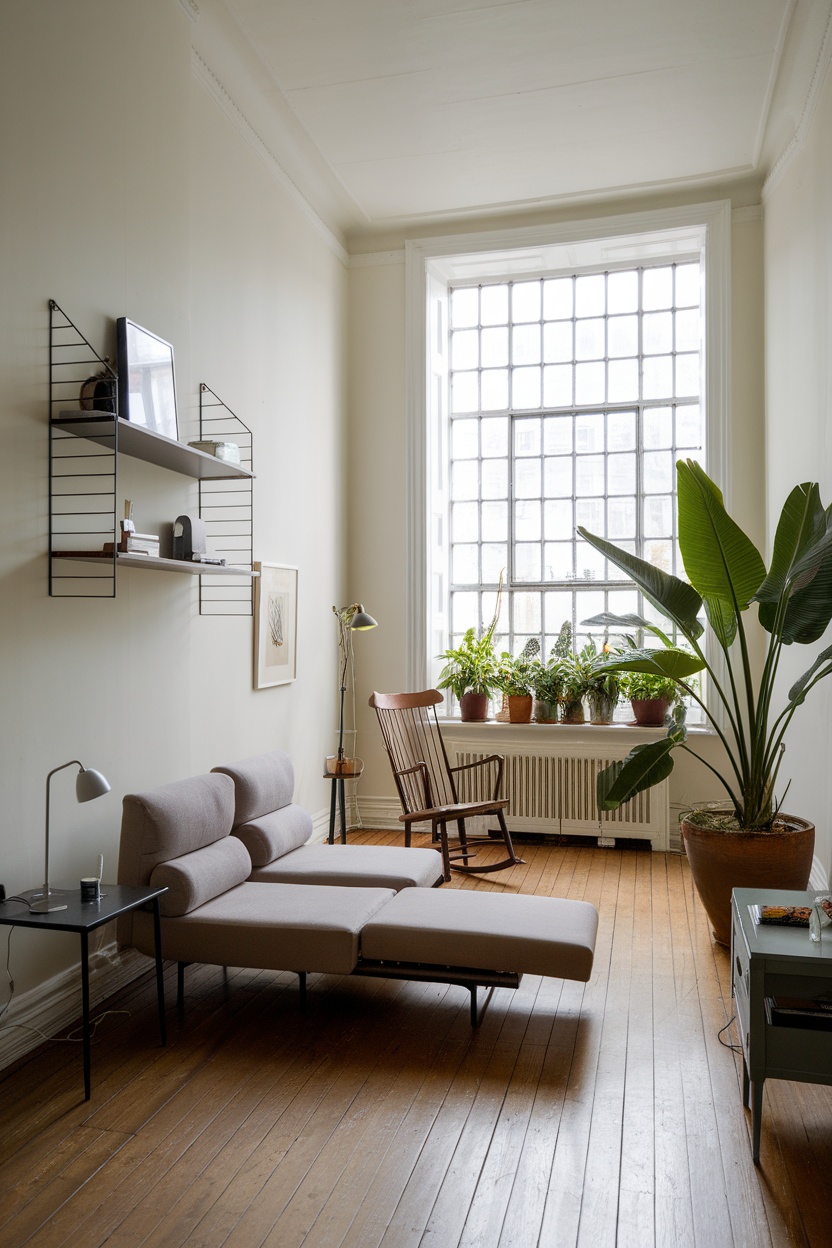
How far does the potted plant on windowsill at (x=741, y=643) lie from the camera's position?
4125 millimetres

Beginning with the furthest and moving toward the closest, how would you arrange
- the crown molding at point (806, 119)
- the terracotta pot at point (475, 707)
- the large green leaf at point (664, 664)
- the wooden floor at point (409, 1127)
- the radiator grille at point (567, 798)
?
1. the terracotta pot at point (475, 707)
2. the radiator grille at point (567, 798)
3. the crown molding at point (806, 119)
4. the large green leaf at point (664, 664)
5. the wooden floor at point (409, 1127)

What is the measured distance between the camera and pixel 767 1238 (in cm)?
232

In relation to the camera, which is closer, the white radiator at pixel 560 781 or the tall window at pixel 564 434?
the white radiator at pixel 560 781

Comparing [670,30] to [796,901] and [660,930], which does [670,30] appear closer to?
[796,901]

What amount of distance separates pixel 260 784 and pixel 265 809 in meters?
0.14

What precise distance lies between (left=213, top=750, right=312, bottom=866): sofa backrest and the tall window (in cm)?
304

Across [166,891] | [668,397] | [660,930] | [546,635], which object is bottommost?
[660,930]

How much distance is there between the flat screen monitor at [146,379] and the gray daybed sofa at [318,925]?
160 cm

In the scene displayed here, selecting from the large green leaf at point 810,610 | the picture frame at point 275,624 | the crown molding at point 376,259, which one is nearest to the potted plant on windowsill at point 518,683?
the picture frame at point 275,624

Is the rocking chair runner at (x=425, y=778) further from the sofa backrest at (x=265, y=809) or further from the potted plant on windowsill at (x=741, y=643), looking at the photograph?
the potted plant on windowsill at (x=741, y=643)

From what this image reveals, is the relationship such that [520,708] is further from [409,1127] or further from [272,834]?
[409,1127]

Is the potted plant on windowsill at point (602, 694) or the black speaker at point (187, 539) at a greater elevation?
the black speaker at point (187, 539)

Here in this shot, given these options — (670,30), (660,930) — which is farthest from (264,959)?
(670,30)

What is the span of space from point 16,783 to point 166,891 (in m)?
0.73
